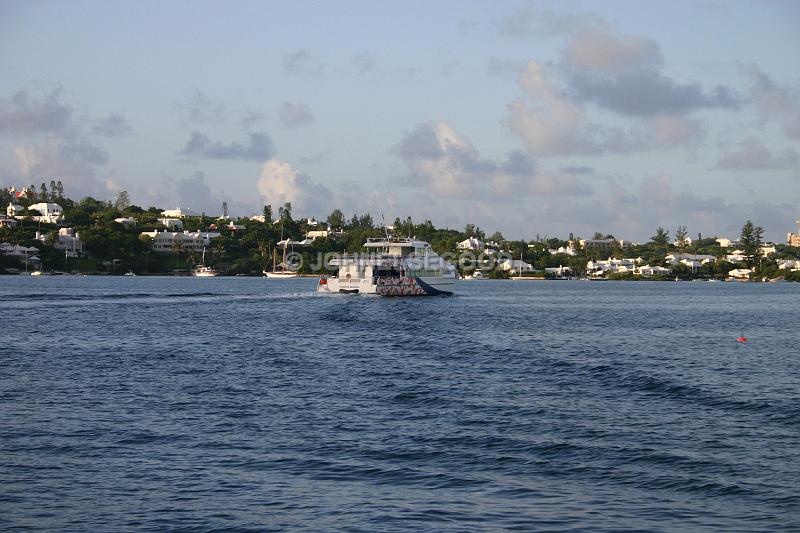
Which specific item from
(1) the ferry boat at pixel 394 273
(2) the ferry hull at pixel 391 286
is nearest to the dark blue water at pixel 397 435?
(2) the ferry hull at pixel 391 286

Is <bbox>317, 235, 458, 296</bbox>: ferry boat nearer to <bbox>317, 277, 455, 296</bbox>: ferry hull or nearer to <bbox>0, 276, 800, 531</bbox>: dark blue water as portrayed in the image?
<bbox>317, 277, 455, 296</bbox>: ferry hull

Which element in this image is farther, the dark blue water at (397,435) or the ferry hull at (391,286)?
the ferry hull at (391,286)

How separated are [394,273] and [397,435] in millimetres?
82359

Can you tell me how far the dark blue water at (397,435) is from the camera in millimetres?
20172

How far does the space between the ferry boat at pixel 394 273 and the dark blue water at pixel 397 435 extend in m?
51.1

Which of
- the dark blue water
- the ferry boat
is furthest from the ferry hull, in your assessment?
the dark blue water

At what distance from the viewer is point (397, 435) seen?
91.5ft

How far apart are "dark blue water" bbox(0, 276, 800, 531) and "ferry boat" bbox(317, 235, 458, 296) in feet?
168

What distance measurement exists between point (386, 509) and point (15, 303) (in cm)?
8325

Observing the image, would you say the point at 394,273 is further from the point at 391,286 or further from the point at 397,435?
the point at 397,435

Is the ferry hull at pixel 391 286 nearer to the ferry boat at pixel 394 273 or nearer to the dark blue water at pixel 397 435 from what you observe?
the ferry boat at pixel 394 273

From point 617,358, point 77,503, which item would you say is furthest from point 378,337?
point 77,503

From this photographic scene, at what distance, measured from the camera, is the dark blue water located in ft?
66.2

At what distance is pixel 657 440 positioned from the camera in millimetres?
27031
